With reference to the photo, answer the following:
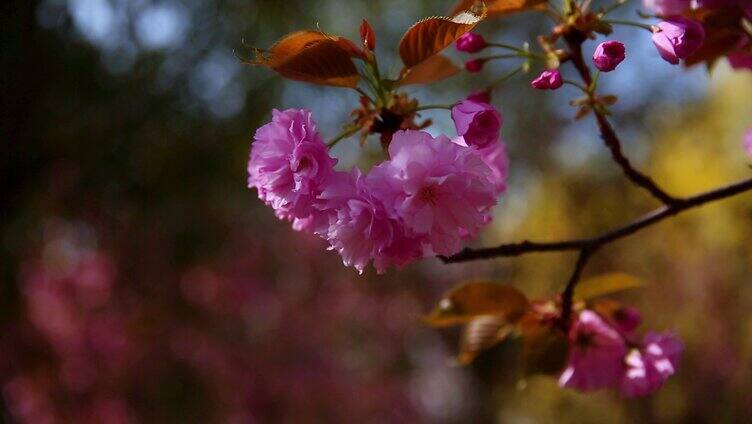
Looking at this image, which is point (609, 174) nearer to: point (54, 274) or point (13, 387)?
point (54, 274)

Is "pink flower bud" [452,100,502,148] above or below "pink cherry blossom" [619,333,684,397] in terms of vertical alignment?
above

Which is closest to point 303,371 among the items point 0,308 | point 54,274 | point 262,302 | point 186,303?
point 262,302

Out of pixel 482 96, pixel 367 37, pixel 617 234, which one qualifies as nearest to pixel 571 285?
pixel 617 234

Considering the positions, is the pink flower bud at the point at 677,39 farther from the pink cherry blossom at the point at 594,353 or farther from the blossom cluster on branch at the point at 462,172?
the pink cherry blossom at the point at 594,353

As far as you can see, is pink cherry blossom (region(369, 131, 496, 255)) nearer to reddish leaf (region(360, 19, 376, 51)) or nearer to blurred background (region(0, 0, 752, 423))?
reddish leaf (region(360, 19, 376, 51))

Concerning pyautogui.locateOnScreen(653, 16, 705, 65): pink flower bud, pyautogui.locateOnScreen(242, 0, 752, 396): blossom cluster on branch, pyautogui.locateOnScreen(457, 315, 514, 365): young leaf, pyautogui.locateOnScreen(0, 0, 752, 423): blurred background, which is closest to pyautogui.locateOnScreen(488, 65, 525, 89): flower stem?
pyautogui.locateOnScreen(242, 0, 752, 396): blossom cluster on branch

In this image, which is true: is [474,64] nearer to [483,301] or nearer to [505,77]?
[505,77]

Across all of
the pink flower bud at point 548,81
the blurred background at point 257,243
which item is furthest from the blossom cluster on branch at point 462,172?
the blurred background at point 257,243
